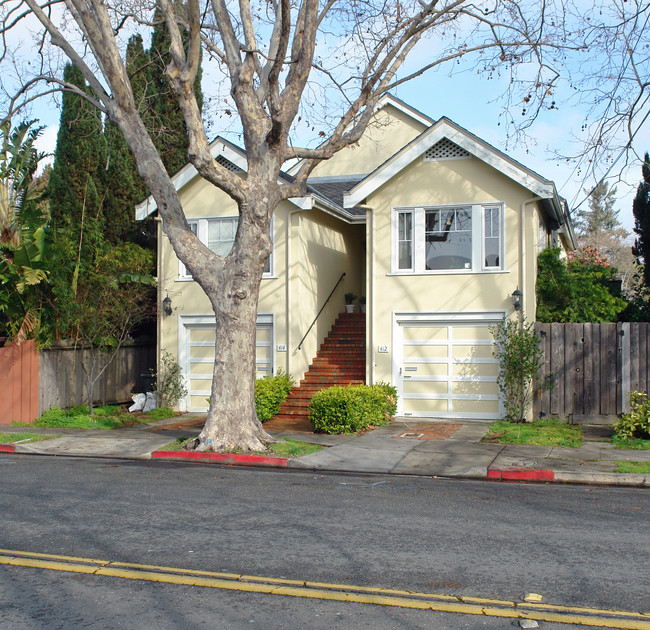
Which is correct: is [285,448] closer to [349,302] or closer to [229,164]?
[229,164]

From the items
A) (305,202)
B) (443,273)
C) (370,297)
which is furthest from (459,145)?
(370,297)

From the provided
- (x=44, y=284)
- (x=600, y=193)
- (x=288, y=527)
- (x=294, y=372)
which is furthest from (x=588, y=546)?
(x=44, y=284)

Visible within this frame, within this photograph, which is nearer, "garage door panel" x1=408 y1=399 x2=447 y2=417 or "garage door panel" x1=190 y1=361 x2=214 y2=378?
"garage door panel" x1=408 y1=399 x2=447 y2=417

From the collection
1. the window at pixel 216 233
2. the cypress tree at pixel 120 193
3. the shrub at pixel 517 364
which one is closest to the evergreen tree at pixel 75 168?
the cypress tree at pixel 120 193

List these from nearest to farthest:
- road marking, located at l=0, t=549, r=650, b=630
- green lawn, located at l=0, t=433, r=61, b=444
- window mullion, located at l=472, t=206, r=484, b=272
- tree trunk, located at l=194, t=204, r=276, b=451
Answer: road marking, located at l=0, t=549, r=650, b=630, tree trunk, located at l=194, t=204, r=276, b=451, green lawn, located at l=0, t=433, r=61, b=444, window mullion, located at l=472, t=206, r=484, b=272

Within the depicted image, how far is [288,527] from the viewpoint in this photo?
7262 millimetres

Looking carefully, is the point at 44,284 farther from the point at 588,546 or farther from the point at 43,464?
the point at 588,546

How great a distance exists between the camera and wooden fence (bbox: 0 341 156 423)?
16891 millimetres

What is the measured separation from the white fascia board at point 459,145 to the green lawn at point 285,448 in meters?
6.63

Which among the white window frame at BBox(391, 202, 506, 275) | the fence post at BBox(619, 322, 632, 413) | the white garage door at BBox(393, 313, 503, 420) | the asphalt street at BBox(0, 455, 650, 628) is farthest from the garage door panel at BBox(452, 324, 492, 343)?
the asphalt street at BBox(0, 455, 650, 628)

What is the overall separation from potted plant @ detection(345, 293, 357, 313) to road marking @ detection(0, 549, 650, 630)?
15406 millimetres

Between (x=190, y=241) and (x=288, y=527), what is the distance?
6.71 meters

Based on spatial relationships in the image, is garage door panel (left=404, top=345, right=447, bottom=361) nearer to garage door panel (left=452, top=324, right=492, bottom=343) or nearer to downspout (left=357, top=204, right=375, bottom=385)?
garage door panel (left=452, top=324, right=492, bottom=343)

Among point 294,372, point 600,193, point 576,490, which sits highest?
point 600,193
